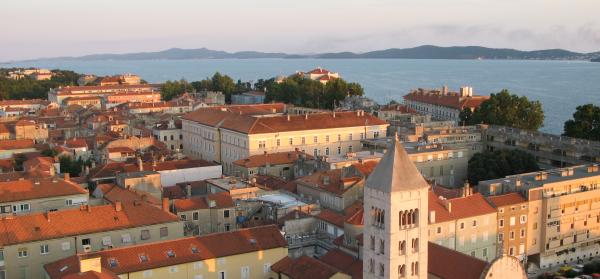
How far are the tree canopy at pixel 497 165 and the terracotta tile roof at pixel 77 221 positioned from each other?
3317 centimetres

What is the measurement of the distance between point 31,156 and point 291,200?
3097 centimetres

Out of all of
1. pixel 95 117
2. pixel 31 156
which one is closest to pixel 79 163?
pixel 31 156

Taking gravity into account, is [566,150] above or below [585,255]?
above

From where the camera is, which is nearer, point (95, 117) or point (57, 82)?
point (95, 117)

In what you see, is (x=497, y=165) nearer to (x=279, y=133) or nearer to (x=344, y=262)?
(x=279, y=133)

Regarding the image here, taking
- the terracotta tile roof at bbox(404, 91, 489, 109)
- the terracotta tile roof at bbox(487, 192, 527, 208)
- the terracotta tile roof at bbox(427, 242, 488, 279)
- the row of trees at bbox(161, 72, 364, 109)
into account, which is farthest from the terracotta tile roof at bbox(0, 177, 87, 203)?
the terracotta tile roof at bbox(404, 91, 489, 109)

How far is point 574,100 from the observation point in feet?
540

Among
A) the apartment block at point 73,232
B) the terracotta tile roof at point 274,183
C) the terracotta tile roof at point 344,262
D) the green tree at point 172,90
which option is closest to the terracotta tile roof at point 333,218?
the terracotta tile roof at point 344,262

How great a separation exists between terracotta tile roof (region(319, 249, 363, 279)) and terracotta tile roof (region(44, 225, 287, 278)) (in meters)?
2.49

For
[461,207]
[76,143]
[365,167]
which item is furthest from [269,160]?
[461,207]

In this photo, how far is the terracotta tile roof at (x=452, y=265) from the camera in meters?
30.8

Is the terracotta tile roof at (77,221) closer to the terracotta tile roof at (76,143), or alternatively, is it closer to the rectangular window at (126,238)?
the rectangular window at (126,238)

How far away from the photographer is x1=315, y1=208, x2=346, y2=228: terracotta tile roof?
40769mm

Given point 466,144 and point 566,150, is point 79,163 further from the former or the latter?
point 566,150
